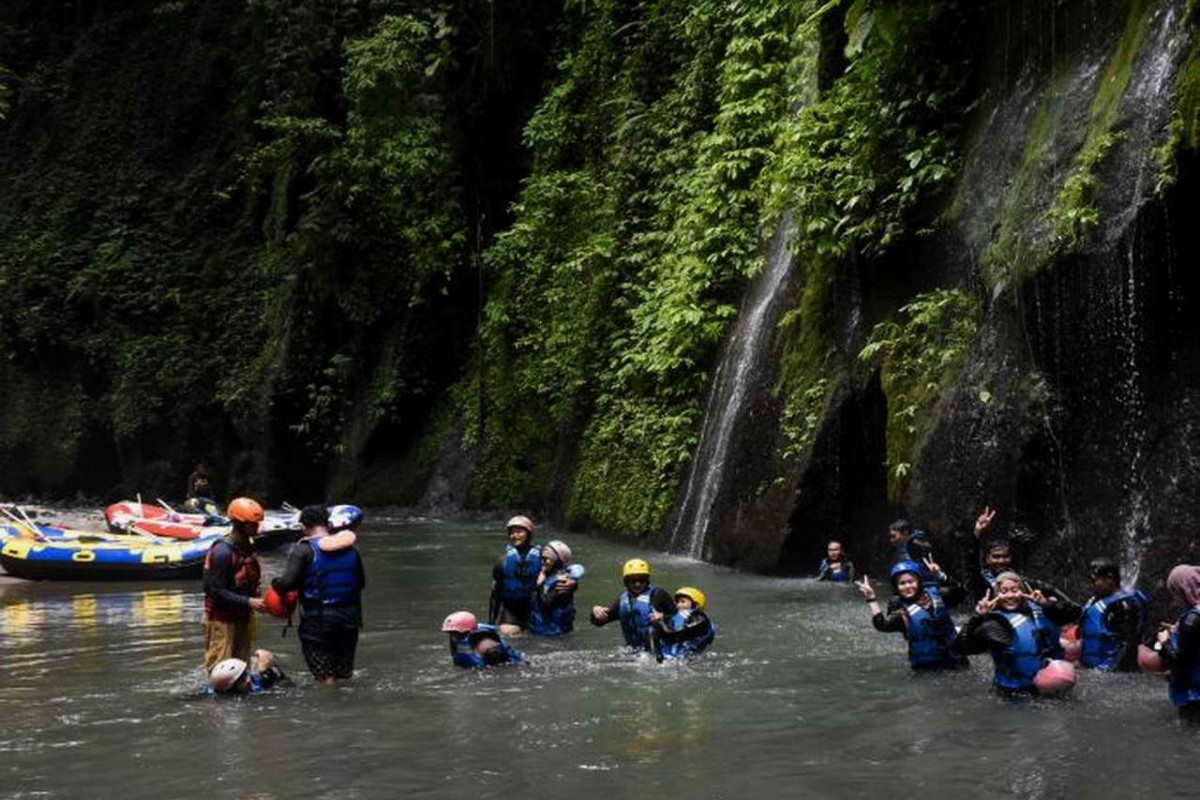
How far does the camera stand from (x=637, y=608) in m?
11.2

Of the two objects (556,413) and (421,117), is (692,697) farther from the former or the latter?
(421,117)

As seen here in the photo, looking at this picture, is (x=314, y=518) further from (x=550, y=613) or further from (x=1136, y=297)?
(x=1136, y=297)

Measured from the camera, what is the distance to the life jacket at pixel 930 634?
9.93m

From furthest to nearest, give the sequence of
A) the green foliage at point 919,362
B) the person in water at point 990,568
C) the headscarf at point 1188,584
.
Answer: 1. the green foliage at point 919,362
2. the person in water at point 990,568
3. the headscarf at point 1188,584

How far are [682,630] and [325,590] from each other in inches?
108

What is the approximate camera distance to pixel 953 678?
9852 mm

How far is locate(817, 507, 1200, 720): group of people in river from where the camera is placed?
8.12 metres

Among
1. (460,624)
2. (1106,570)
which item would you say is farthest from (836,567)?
(1106,570)

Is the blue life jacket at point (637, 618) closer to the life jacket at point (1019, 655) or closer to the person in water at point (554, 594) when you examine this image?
the person in water at point (554, 594)

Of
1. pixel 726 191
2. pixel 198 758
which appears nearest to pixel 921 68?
pixel 726 191

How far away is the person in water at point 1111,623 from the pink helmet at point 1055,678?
782 mm

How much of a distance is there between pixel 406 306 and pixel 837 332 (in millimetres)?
16515

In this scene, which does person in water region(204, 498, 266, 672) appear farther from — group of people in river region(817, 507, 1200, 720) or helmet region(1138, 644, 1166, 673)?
helmet region(1138, 644, 1166, 673)

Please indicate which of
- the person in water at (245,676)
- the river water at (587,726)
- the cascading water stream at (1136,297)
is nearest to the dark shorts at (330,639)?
the river water at (587,726)
